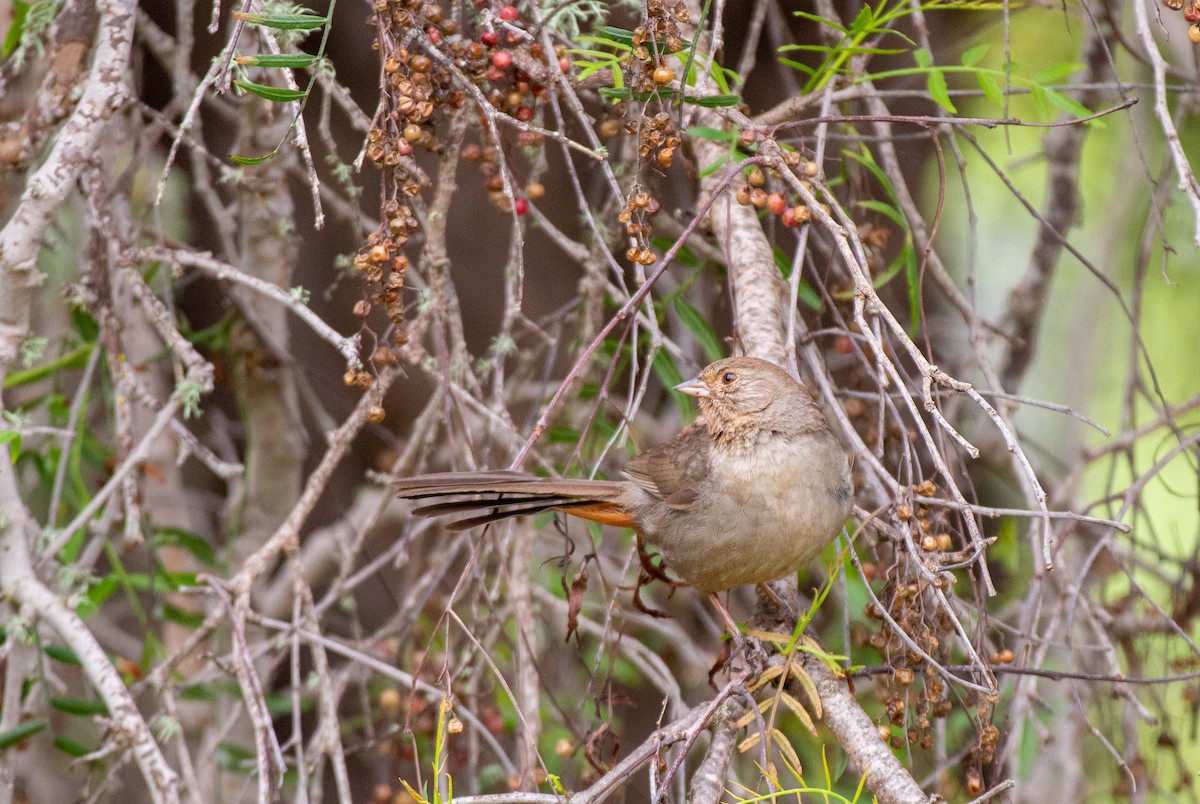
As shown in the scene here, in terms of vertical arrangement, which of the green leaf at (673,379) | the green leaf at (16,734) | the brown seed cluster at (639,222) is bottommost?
the green leaf at (16,734)

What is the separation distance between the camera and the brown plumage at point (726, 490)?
299 cm

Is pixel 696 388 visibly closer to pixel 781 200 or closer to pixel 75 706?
pixel 781 200

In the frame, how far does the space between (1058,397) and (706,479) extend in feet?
11.8

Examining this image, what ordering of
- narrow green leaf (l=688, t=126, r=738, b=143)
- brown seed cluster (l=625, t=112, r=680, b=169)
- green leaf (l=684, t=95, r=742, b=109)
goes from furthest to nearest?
narrow green leaf (l=688, t=126, r=738, b=143) < green leaf (l=684, t=95, r=742, b=109) < brown seed cluster (l=625, t=112, r=680, b=169)

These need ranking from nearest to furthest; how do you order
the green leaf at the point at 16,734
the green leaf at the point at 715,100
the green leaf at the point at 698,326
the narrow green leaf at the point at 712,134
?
the green leaf at the point at 715,100 < the narrow green leaf at the point at 712,134 < the green leaf at the point at 16,734 < the green leaf at the point at 698,326

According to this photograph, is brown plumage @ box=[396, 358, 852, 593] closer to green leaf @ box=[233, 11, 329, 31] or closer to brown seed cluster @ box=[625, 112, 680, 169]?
brown seed cluster @ box=[625, 112, 680, 169]

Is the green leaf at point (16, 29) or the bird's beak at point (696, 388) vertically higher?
the green leaf at point (16, 29)

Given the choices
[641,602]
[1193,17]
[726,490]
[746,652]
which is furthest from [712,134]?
[746,652]

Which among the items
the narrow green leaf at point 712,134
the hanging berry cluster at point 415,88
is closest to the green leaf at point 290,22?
the hanging berry cluster at point 415,88

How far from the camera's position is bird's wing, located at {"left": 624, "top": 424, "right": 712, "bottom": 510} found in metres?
3.33

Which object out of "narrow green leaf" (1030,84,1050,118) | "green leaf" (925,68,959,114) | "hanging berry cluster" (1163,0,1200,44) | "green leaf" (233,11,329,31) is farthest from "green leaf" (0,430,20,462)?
"hanging berry cluster" (1163,0,1200,44)

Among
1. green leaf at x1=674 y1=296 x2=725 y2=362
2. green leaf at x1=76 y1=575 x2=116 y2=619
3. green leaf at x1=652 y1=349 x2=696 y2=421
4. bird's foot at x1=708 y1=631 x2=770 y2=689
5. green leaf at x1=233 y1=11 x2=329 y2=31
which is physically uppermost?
green leaf at x1=233 y1=11 x2=329 y2=31

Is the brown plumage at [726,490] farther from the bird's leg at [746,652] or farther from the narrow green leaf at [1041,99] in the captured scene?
the narrow green leaf at [1041,99]

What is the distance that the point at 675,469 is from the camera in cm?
342
